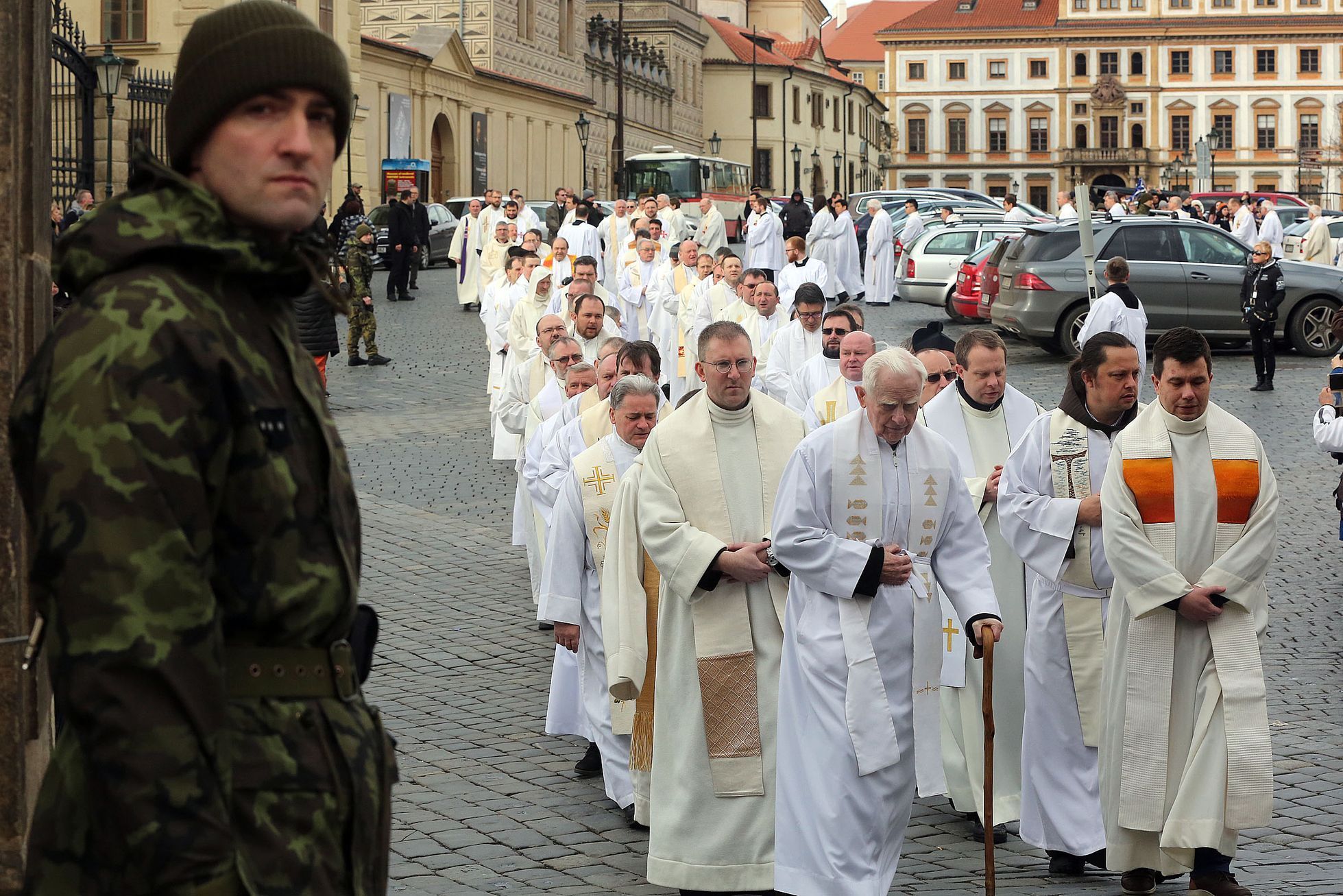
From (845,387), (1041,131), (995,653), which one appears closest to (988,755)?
(995,653)

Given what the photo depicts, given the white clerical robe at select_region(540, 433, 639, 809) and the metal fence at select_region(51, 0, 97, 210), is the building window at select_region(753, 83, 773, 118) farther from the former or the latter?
the white clerical robe at select_region(540, 433, 639, 809)

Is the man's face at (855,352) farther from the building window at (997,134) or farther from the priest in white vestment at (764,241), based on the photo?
the building window at (997,134)

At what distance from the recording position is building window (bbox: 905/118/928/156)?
118438 mm

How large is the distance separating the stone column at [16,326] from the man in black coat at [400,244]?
2637 cm

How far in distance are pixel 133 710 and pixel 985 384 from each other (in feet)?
19.5

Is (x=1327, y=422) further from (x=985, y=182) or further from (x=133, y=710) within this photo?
(x=985, y=182)

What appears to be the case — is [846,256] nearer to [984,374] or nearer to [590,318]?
[590,318]

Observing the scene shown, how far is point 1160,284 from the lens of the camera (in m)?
22.8

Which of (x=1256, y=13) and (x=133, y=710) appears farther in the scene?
(x=1256, y=13)

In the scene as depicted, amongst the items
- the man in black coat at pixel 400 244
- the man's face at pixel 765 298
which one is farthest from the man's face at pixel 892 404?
the man in black coat at pixel 400 244

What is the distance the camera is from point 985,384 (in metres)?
7.74

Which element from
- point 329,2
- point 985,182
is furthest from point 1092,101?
point 329,2

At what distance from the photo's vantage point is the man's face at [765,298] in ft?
49.3

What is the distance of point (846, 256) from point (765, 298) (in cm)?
2011
